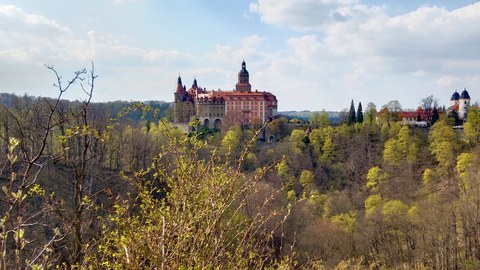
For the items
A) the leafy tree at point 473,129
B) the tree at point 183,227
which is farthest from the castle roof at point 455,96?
the tree at point 183,227

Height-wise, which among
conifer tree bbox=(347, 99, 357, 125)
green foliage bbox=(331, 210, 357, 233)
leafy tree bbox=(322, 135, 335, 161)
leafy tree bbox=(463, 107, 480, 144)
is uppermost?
conifer tree bbox=(347, 99, 357, 125)

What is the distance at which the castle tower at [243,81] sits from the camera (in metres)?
61.3

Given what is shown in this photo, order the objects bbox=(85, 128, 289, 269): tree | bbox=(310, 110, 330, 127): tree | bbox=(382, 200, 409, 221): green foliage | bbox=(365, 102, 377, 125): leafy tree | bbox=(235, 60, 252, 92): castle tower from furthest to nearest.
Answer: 1. bbox=(235, 60, 252, 92): castle tower
2. bbox=(310, 110, 330, 127): tree
3. bbox=(365, 102, 377, 125): leafy tree
4. bbox=(382, 200, 409, 221): green foliage
5. bbox=(85, 128, 289, 269): tree

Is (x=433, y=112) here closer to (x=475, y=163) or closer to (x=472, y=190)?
(x=475, y=163)

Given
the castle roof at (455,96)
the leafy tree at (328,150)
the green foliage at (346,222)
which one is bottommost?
the green foliage at (346,222)

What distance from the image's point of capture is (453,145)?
38969mm

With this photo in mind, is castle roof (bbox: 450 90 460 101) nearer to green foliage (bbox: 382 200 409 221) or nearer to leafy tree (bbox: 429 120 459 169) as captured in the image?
leafy tree (bbox: 429 120 459 169)

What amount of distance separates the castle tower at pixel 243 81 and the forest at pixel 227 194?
11.5 metres

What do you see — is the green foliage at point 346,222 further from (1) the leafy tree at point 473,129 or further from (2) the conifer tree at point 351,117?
(2) the conifer tree at point 351,117

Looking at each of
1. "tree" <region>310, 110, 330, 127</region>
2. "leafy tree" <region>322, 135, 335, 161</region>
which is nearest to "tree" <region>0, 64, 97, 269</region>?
"leafy tree" <region>322, 135, 335, 161</region>

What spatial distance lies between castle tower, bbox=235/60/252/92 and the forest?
11477mm

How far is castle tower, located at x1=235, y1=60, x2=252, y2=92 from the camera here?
61.3 meters

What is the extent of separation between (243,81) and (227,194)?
197 feet

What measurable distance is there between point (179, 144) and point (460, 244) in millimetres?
22155
